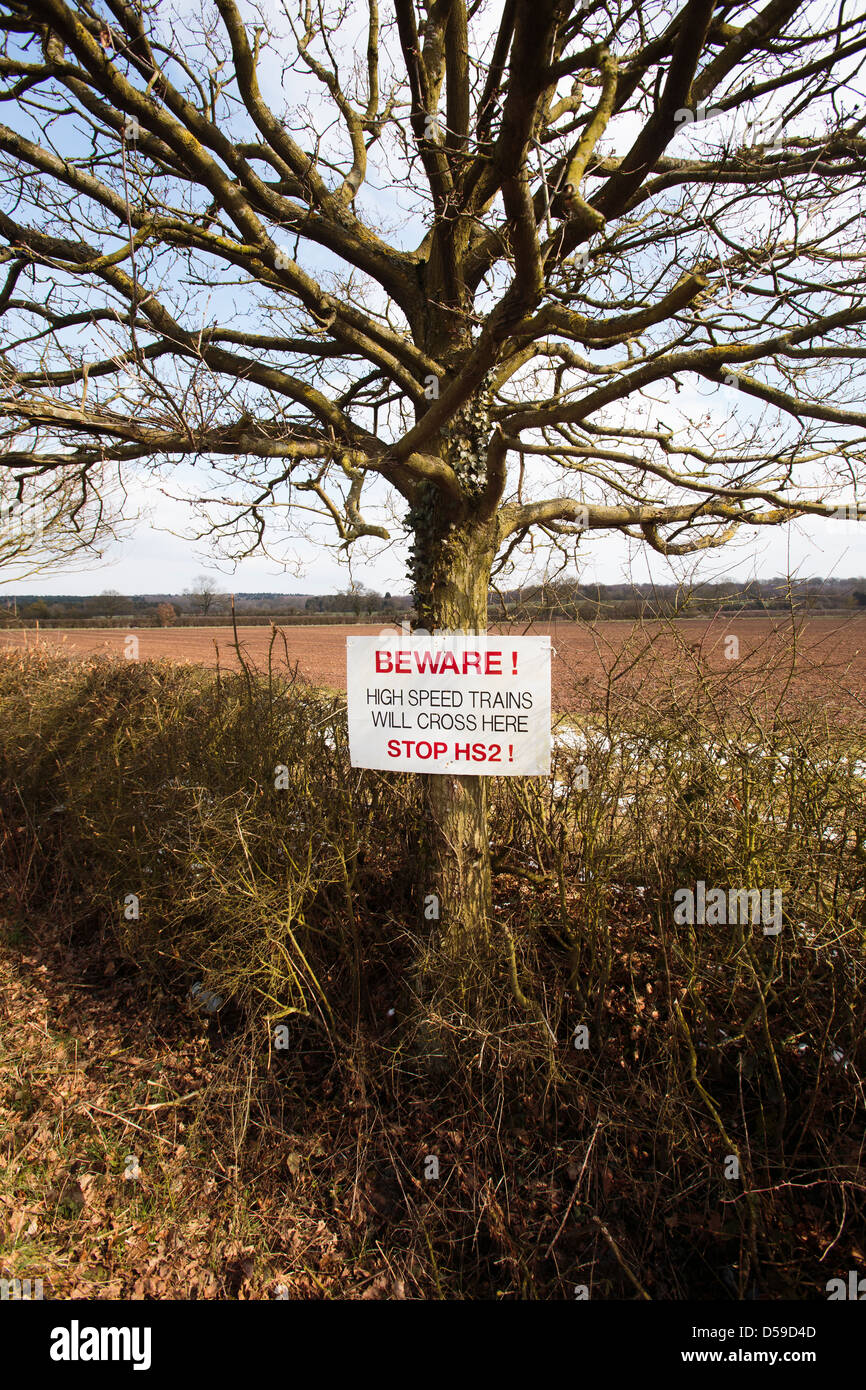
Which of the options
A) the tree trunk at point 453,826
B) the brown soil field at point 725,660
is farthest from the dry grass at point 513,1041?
the tree trunk at point 453,826

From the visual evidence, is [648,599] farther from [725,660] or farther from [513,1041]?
[513,1041]

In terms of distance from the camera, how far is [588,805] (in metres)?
3.50

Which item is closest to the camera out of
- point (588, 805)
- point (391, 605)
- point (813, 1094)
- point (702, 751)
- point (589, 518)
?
point (813, 1094)

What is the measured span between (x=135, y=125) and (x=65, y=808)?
16.1ft

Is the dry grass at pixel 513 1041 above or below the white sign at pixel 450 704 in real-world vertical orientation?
below

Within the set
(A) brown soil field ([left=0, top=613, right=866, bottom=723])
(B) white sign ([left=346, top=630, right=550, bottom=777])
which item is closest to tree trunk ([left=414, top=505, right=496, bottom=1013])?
(B) white sign ([left=346, top=630, right=550, bottom=777])

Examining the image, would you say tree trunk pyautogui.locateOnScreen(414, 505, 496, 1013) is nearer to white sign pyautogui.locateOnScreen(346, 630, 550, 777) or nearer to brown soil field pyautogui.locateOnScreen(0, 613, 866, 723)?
white sign pyautogui.locateOnScreen(346, 630, 550, 777)

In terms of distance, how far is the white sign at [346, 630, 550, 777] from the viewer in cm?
349

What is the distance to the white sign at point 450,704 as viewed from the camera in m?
3.49

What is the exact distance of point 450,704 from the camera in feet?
11.8

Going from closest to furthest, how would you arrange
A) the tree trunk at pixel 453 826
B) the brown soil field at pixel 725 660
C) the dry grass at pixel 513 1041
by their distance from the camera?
the dry grass at pixel 513 1041 → the brown soil field at pixel 725 660 → the tree trunk at pixel 453 826

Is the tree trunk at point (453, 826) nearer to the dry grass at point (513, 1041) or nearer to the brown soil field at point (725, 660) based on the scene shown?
the dry grass at point (513, 1041)

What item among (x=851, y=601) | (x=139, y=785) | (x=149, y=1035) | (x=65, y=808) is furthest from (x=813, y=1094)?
(x=65, y=808)

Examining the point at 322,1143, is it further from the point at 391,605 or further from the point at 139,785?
the point at 391,605
